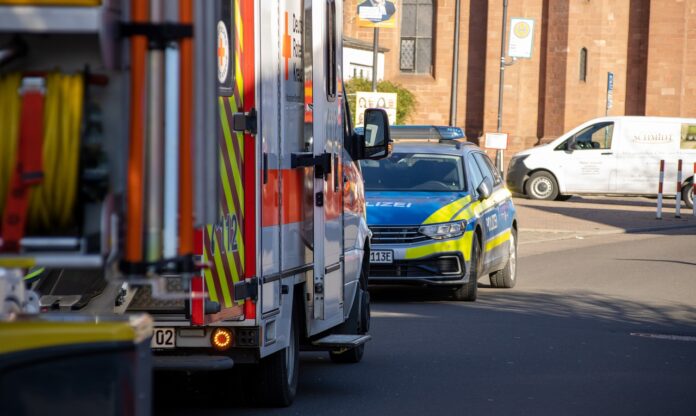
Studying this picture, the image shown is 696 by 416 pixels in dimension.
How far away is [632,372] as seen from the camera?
33.7 feet

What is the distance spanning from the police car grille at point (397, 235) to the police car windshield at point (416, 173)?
0.74 m

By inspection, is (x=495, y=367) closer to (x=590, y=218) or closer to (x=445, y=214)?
(x=445, y=214)

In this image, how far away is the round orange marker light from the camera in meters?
7.57

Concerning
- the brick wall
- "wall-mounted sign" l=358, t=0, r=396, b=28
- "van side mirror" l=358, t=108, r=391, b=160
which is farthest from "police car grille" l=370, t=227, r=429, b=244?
the brick wall

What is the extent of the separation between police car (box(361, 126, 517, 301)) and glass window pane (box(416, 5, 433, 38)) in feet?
134

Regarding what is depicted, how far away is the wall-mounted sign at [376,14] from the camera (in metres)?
28.8

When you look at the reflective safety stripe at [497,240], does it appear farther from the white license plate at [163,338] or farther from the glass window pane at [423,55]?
the glass window pane at [423,55]

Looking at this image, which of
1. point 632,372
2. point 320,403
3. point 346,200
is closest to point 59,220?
point 320,403

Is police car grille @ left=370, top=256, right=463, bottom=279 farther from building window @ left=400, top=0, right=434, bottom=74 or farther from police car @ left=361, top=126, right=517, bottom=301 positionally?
building window @ left=400, top=0, right=434, bottom=74

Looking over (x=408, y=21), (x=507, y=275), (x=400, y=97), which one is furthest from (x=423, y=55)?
(x=507, y=275)

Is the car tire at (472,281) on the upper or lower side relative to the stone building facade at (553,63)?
lower

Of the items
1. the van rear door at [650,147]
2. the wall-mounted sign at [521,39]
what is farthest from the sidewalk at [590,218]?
the wall-mounted sign at [521,39]

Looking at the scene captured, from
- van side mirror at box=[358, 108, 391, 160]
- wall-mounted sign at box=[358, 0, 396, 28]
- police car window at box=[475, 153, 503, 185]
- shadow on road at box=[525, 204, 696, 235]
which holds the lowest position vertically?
shadow on road at box=[525, 204, 696, 235]

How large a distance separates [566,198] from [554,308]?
1065 inches
